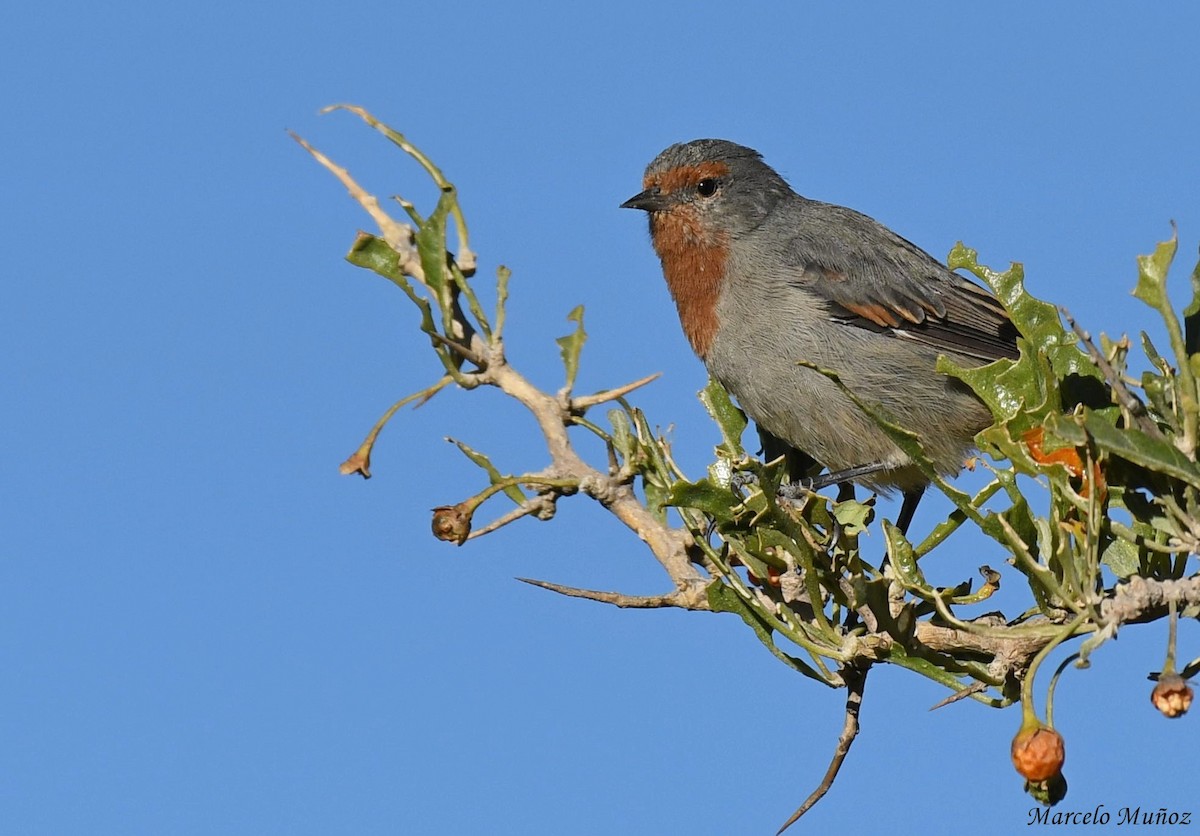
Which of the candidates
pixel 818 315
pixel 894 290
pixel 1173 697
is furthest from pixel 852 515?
pixel 894 290

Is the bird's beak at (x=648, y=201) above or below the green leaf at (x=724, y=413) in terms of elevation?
above

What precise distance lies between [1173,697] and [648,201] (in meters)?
5.13

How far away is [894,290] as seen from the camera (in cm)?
697

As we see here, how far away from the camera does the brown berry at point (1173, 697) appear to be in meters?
2.67

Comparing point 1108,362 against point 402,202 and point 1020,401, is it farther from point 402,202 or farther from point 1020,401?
point 402,202

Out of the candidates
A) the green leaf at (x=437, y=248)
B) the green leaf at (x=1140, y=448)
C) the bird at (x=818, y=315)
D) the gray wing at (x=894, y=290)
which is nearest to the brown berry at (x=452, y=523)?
the green leaf at (x=437, y=248)

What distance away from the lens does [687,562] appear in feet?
12.1

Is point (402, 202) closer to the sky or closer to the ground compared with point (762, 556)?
closer to the sky

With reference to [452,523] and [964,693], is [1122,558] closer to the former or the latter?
[964,693]

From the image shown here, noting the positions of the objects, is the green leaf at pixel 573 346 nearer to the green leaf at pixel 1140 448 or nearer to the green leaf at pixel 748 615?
the green leaf at pixel 748 615

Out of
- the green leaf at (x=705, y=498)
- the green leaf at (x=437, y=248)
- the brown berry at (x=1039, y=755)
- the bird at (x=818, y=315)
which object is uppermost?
the bird at (x=818, y=315)

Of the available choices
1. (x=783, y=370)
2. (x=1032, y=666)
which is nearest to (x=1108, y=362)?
(x=1032, y=666)

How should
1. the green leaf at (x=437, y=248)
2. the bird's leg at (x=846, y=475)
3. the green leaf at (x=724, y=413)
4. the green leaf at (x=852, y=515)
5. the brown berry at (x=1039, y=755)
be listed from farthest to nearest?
the bird's leg at (x=846, y=475) < the green leaf at (x=724, y=413) < the green leaf at (x=852, y=515) < the green leaf at (x=437, y=248) < the brown berry at (x=1039, y=755)

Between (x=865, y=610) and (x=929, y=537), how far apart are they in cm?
46
